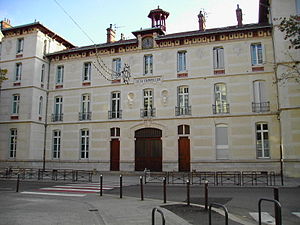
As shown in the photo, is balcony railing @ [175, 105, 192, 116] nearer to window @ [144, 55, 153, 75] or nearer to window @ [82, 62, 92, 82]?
window @ [144, 55, 153, 75]

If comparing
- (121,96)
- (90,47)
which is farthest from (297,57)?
(90,47)

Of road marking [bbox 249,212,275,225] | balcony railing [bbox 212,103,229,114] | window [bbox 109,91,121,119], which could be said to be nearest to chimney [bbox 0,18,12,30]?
window [bbox 109,91,121,119]

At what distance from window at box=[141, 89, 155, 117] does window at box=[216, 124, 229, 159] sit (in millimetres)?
5359

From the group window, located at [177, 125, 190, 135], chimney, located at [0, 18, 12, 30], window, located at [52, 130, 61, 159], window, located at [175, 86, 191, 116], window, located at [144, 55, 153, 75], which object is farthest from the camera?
chimney, located at [0, 18, 12, 30]

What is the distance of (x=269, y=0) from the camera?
2170cm

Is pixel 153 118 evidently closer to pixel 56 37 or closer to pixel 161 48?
pixel 161 48

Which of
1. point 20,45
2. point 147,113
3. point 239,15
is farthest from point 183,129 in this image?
point 20,45

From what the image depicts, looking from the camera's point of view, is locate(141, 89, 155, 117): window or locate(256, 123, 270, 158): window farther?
locate(141, 89, 155, 117): window

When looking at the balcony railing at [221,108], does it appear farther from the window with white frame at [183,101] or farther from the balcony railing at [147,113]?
the balcony railing at [147,113]

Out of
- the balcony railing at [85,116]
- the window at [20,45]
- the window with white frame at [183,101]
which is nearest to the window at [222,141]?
the window with white frame at [183,101]

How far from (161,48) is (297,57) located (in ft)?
33.7

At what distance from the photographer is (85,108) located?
26.0 meters

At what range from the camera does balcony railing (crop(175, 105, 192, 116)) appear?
74.7ft

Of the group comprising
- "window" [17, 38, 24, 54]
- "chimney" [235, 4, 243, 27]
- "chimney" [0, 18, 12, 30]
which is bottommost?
"window" [17, 38, 24, 54]
